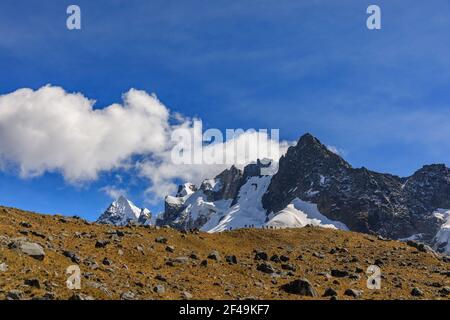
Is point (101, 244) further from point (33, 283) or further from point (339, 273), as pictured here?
point (339, 273)

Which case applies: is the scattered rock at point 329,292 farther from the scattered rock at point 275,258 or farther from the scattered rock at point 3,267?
the scattered rock at point 3,267

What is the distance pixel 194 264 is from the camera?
42.5m

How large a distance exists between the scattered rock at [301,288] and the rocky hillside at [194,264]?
0.26ft

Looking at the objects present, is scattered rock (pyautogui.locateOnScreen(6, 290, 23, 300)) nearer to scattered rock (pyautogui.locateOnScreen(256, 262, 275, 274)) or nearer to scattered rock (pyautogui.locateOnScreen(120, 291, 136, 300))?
scattered rock (pyautogui.locateOnScreen(120, 291, 136, 300))

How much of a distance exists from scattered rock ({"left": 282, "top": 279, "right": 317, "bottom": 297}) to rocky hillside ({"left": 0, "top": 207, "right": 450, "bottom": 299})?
79mm

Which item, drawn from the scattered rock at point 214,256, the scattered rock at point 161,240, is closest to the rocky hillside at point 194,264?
the scattered rock at point 214,256

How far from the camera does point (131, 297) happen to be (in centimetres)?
2991

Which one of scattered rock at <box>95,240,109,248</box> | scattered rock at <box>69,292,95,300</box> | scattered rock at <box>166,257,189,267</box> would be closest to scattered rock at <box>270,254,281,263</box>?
scattered rock at <box>166,257,189,267</box>

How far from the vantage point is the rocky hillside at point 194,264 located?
31019mm

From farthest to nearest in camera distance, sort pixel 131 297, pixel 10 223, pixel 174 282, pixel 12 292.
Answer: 1. pixel 10 223
2. pixel 174 282
3. pixel 131 297
4. pixel 12 292

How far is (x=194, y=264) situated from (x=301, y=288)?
991 cm

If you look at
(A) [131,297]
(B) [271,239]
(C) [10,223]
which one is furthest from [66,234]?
(B) [271,239]
